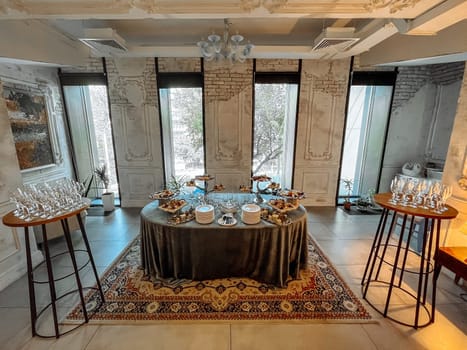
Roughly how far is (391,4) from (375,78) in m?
2.97

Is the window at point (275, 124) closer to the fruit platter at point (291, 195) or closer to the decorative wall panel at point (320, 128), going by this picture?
A: the decorative wall panel at point (320, 128)

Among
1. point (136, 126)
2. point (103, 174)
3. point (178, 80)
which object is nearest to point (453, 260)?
point (178, 80)

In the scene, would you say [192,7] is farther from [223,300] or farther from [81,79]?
[81,79]

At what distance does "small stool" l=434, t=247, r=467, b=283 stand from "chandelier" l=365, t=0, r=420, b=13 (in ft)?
8.18

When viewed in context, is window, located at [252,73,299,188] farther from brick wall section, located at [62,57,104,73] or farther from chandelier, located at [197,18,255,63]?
brick wall section, located at [62,57,104,73]

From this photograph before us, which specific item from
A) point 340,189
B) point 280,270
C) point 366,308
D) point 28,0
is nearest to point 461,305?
point 366,308

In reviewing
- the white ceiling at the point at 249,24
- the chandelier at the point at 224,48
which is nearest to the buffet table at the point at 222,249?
the chandelier at the point at 224,48

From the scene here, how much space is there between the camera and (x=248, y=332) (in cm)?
200

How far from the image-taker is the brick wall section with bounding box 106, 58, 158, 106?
14.9 feet

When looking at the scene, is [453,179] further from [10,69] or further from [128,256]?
[10,69]

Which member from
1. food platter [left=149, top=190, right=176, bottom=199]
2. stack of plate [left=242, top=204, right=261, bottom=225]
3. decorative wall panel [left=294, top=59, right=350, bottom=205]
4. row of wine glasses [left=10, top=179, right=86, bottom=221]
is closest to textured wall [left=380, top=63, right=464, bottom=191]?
decorative wall panel [left=294, top=59, right=350, bottom=205]

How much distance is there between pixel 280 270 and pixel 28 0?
12.4 ft

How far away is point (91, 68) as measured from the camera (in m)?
4.56

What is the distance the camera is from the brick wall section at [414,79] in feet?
14.6
